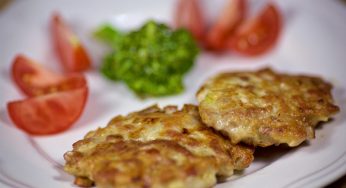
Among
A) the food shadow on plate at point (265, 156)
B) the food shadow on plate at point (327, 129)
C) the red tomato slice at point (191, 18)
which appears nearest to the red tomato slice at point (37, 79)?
the red tomato slice at point (191, 18)

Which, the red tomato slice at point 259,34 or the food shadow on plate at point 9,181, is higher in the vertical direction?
the red tomato slice at point 259,34

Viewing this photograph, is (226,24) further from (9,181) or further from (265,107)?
(9,181)

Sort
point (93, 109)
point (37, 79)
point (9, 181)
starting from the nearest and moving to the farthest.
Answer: point (9, 181) → point (93, 109) → point (37, 79)

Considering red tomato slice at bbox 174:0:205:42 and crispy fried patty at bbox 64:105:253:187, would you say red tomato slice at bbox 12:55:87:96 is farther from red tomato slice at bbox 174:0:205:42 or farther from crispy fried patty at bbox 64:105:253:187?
red tomato slice at bbox 174:0:205:42

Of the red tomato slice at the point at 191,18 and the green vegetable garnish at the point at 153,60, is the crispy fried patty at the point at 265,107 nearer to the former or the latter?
the green vegetable garnish at the point at 153,60

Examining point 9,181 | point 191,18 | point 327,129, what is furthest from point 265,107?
point 191,18

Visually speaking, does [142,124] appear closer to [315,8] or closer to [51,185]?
[51,185]
